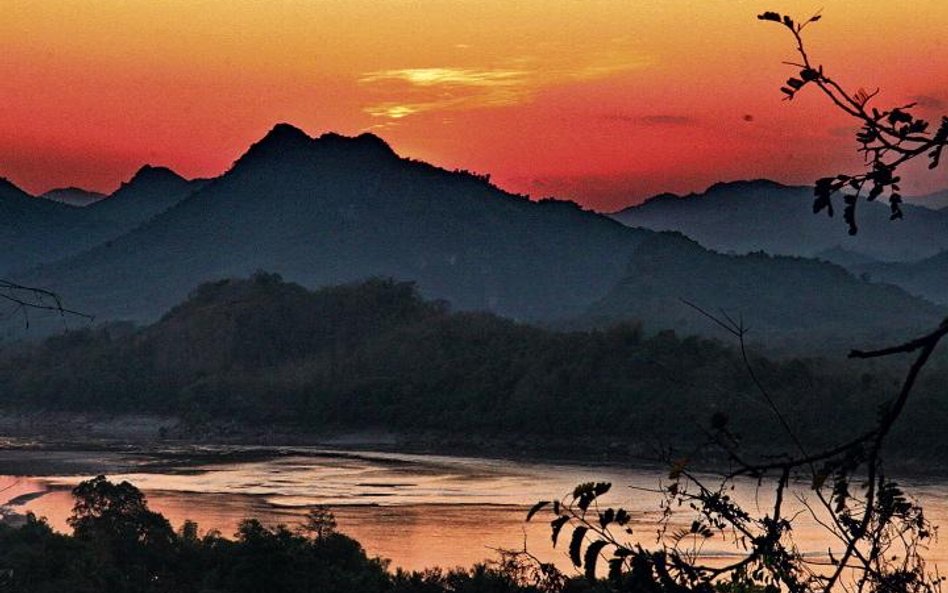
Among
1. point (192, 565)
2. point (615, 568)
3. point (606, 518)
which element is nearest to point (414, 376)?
point (192, 565)

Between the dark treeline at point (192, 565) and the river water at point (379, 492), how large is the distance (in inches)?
187

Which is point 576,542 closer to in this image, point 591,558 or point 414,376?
point 591,558

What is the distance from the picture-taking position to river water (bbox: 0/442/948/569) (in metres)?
42.0

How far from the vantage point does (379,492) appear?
182 ft

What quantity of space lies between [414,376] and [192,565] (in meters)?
82.0

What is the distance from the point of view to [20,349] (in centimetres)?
15200

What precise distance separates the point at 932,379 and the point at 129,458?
47.6 m

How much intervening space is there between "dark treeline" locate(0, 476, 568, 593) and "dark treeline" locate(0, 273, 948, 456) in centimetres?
4109

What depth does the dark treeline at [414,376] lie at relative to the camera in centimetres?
9056

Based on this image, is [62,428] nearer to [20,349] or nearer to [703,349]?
[703,349]

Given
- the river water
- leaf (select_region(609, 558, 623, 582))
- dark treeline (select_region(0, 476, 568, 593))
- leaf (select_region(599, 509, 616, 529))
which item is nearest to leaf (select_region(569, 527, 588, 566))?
leaf (select_region(609, 558, 623, 582))

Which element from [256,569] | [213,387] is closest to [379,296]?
[213,387]

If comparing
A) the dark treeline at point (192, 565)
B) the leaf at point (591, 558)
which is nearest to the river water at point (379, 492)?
the dark treeline at point (192, 565)

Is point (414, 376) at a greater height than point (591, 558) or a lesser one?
greater
